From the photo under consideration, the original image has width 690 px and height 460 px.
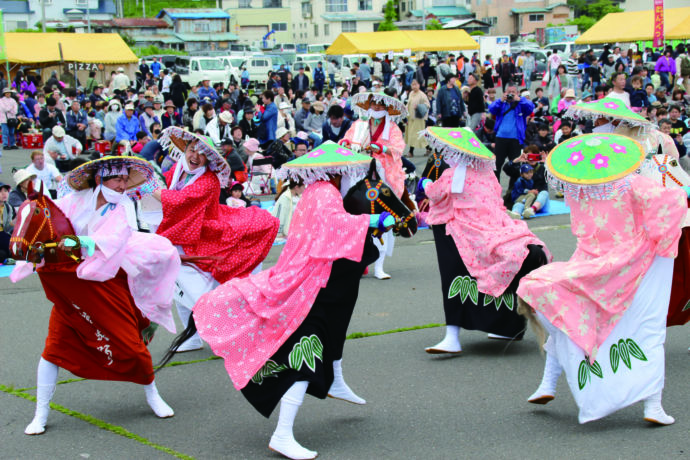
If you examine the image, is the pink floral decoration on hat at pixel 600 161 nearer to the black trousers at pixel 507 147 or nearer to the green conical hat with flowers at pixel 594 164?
the green conical hat with flowers at pixel 594 164

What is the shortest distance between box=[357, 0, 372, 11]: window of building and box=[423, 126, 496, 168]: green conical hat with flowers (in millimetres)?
77230

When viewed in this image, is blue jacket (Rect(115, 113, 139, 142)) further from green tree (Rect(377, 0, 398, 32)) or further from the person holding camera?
green tree (Rect(377, 0, 398, 32))

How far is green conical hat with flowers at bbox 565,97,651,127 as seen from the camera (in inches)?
234

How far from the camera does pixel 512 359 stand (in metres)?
5.88

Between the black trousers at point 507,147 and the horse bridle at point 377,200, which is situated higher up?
the horse bridle at point 377,200

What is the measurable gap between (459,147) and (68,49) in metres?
28.6

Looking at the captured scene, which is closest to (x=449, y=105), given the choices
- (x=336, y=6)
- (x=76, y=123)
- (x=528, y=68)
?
(x=76, y=123)

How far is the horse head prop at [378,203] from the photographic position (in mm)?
4438

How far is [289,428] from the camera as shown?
4211 millimetres

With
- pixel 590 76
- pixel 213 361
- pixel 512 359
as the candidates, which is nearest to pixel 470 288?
pixel 512 359

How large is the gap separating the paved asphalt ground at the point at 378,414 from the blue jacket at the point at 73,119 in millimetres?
13082

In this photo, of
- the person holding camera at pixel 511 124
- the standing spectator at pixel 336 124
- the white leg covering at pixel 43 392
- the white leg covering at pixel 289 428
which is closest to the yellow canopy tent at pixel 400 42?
the standing spectator at pixel 336 124

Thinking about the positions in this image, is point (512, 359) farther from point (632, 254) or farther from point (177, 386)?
point (177, 386)

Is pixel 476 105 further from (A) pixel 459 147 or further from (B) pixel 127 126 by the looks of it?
(A) pixel 459 147
